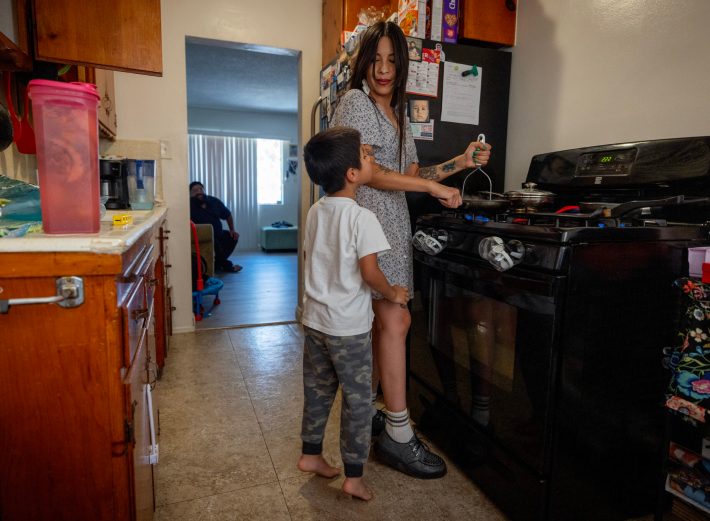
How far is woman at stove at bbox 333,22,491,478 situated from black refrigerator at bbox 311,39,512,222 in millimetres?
354

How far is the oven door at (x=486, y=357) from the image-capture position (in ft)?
3.82

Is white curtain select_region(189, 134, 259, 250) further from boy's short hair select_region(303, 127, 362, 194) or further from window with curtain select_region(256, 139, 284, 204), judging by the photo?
boy's short hair select_region(303, 127, 362, 194)

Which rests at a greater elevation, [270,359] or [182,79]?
[182,79]

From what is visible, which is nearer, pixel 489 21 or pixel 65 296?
pixel 65 296

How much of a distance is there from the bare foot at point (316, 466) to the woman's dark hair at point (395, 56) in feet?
3.64

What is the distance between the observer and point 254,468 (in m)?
1.64

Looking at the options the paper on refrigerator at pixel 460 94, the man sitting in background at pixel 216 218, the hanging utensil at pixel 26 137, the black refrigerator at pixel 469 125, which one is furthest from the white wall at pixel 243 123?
the paper on refrigerator at pixel 460 94

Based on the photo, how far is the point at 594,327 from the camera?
1145mm

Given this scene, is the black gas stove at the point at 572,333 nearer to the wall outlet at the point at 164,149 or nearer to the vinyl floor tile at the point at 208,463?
the vinyl floor tile at the point at 208,463

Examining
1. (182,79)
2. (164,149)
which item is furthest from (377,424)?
(182,79)

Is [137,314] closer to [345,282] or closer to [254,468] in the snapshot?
[345,282]

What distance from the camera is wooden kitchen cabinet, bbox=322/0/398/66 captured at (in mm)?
2746

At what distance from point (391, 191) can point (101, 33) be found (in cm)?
114

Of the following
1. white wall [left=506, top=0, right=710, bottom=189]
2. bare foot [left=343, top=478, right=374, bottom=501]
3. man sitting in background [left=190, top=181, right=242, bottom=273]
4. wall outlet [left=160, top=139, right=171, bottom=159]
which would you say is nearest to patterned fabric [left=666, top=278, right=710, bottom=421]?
white wall [left=506, top=0, right=710, bottom=189]
